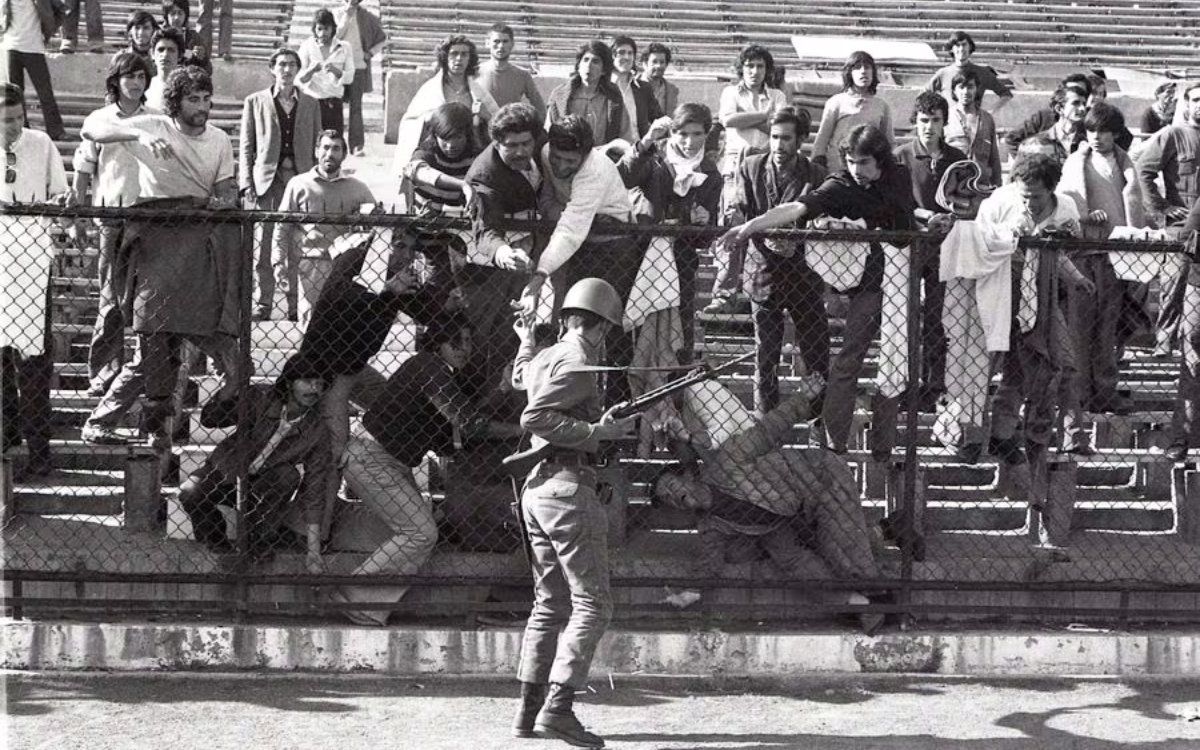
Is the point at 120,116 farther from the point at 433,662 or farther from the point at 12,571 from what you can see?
the point at 433,662

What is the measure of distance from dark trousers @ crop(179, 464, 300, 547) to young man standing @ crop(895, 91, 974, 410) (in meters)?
3.29

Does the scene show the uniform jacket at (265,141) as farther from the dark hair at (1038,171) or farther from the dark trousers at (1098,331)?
the dark trousers at (1098,331)

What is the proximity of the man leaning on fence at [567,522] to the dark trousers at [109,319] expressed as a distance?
2.51 m

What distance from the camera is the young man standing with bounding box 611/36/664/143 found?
42.0 ft

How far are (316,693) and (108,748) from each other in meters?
1.10

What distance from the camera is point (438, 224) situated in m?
8.47

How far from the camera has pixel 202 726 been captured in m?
7.64

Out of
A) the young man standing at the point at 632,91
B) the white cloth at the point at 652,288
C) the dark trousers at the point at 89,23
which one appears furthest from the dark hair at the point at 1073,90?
the dark trousers at the point at 89,23

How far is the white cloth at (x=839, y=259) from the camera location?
360 inches

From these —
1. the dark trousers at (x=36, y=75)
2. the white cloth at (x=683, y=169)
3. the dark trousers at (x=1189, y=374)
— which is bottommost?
the dark trousers at (x=1189, y=374)

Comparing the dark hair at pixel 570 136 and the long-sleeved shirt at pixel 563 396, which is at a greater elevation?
the dark hair at pixel 570 136

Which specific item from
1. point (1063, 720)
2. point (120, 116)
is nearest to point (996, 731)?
point (1063, 720)

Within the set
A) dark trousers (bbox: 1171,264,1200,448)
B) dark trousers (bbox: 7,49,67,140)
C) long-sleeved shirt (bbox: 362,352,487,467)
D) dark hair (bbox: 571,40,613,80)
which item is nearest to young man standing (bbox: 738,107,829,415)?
long-sleeved shirt (bbox: 362,352,487,467)

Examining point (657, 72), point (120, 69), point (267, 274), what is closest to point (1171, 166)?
point (657, 72)
